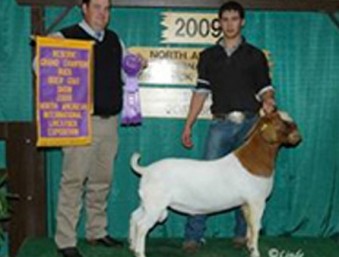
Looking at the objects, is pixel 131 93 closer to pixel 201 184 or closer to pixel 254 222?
pixel 201 184

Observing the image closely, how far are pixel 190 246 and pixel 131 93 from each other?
110cm

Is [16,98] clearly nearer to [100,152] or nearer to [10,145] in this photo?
[10,145]

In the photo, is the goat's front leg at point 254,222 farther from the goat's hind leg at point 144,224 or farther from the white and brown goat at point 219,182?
the goat's hind leg at point 144,224

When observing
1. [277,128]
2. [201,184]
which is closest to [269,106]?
[277,128]

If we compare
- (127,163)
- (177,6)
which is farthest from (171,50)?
(127,163)

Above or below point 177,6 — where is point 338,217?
below

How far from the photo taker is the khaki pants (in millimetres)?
3922

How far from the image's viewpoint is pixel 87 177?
13.5ft

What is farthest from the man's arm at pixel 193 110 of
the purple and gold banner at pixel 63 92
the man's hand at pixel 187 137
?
the purple and gold banner at pixel 63 92

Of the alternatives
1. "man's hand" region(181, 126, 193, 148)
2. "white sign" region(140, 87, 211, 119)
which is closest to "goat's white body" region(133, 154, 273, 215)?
"man's hand" region(181, 126, 193, 148)

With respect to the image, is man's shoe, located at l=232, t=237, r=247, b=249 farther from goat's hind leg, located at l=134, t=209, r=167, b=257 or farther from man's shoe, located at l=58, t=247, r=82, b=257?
man's shoe, located at l=58, t=247, r=82, b=257

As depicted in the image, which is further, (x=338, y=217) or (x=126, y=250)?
(x=338, y=217)

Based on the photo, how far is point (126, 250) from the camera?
4.18m

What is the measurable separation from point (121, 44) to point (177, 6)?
1.84 feet
